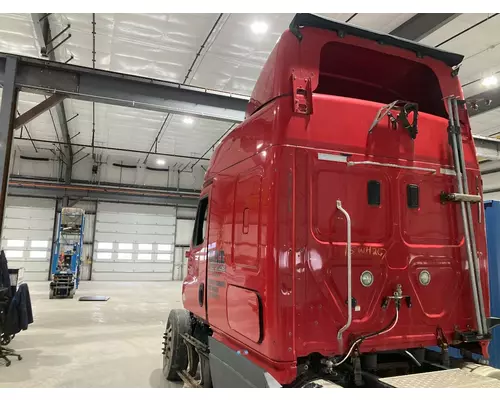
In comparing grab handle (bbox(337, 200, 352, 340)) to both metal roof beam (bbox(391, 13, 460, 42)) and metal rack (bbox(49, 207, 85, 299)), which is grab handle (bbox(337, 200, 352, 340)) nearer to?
metal roof beam (bbox(391, 13, 460, 42))

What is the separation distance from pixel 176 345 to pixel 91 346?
2.87 m

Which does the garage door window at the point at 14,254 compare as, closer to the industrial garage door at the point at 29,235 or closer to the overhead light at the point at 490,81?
the industrial garage door at the point at 29,235

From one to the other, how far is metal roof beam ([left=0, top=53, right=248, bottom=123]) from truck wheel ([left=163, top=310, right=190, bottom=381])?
394cm

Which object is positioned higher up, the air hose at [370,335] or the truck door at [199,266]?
the truck door at [199,266]

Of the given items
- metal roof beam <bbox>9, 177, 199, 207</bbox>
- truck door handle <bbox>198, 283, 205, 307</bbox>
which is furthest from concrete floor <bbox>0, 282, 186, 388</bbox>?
metal roof beam <bbox>9, 177, 199, 207</bbox>

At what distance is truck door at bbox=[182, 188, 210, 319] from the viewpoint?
3412 mm

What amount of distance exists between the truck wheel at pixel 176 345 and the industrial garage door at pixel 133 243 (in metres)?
14.6

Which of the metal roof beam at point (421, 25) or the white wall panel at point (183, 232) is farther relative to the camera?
the white wall panel at point (183, 232)

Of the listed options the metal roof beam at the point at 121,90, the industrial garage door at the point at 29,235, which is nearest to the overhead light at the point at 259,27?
the metal roof beam at the point at 121,90

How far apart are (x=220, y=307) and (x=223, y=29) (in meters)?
5.38

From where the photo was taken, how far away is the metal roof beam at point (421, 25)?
4.95m

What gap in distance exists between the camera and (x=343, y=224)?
93.3 inches
